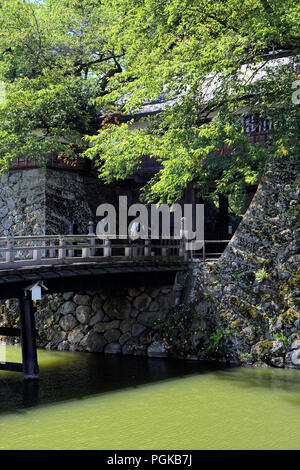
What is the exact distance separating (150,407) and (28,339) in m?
4.71

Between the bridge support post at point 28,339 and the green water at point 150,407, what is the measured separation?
40cm

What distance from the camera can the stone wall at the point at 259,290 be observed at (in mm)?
18562

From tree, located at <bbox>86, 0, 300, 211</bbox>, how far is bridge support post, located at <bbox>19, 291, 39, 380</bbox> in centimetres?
541

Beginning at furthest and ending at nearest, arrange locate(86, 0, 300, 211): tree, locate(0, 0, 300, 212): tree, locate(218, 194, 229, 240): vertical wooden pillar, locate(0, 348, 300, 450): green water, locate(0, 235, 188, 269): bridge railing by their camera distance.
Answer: locate(218, 194, 229, 240): vertical wooden pillar < locate(0, 0, 300, 212): tree < locate(86, 0, 300, 211): tree < locate(0, 235, 188, 269): bridge railing < locate(0, 348, 300, 450): green water

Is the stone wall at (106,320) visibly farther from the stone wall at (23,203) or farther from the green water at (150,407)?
the stone wall at (23,203)

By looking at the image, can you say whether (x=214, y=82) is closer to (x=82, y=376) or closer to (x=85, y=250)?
(x=85, y=250)

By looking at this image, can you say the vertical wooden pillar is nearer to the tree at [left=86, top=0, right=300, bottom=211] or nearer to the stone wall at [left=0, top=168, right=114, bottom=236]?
the tree at [left=86, top=0, right=300, bottom=211]

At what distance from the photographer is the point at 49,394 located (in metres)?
15.1

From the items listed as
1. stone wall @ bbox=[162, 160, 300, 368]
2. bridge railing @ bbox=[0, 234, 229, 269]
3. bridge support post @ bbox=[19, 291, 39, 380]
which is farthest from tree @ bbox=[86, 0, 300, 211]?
bridge support post @ bbox=[19, 291, 39, 380]

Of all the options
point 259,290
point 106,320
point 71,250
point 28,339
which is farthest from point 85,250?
point 259,290

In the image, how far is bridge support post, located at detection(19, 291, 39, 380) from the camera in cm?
1678

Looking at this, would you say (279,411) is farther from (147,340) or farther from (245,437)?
(147,340)
